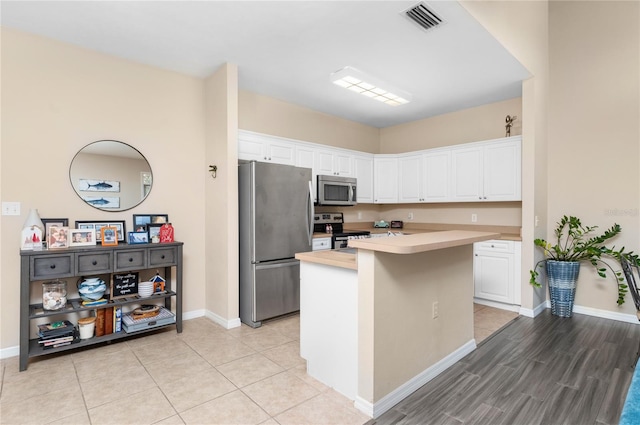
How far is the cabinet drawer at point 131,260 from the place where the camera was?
120 inches

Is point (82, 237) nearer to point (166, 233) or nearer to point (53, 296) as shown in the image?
point (53, 296)

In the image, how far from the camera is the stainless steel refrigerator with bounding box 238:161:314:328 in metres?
3.57

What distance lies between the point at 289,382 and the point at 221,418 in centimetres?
56

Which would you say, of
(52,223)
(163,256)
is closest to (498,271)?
(163,256)

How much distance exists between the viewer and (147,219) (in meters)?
3.53

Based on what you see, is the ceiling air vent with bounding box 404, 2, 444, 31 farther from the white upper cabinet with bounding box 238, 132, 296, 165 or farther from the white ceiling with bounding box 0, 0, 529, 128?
the white upper cabinet with bounding box 238, 132, 296, 165

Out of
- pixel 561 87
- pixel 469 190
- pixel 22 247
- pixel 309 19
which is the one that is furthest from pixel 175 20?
pixel 561 87

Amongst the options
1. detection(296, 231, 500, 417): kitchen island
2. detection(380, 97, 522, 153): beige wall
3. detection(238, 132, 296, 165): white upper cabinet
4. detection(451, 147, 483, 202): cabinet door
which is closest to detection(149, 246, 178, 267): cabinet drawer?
detection(238, 132, 296, 165): white upper cabinet

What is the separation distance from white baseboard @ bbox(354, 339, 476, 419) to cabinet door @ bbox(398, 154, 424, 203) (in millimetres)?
2873

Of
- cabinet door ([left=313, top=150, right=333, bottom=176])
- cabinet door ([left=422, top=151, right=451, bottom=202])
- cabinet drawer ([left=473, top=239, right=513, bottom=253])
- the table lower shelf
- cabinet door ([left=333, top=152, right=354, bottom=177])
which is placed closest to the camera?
the table lower shelf

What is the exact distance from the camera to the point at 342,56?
3359 millimetres

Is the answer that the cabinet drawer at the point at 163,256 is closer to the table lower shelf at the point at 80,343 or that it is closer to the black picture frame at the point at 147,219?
the black picture frame at the point at 147,219

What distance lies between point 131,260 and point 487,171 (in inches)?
172

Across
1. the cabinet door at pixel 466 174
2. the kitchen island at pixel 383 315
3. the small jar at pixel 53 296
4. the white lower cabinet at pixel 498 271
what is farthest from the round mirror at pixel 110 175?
the white lower cabinet at pixel 498 271
